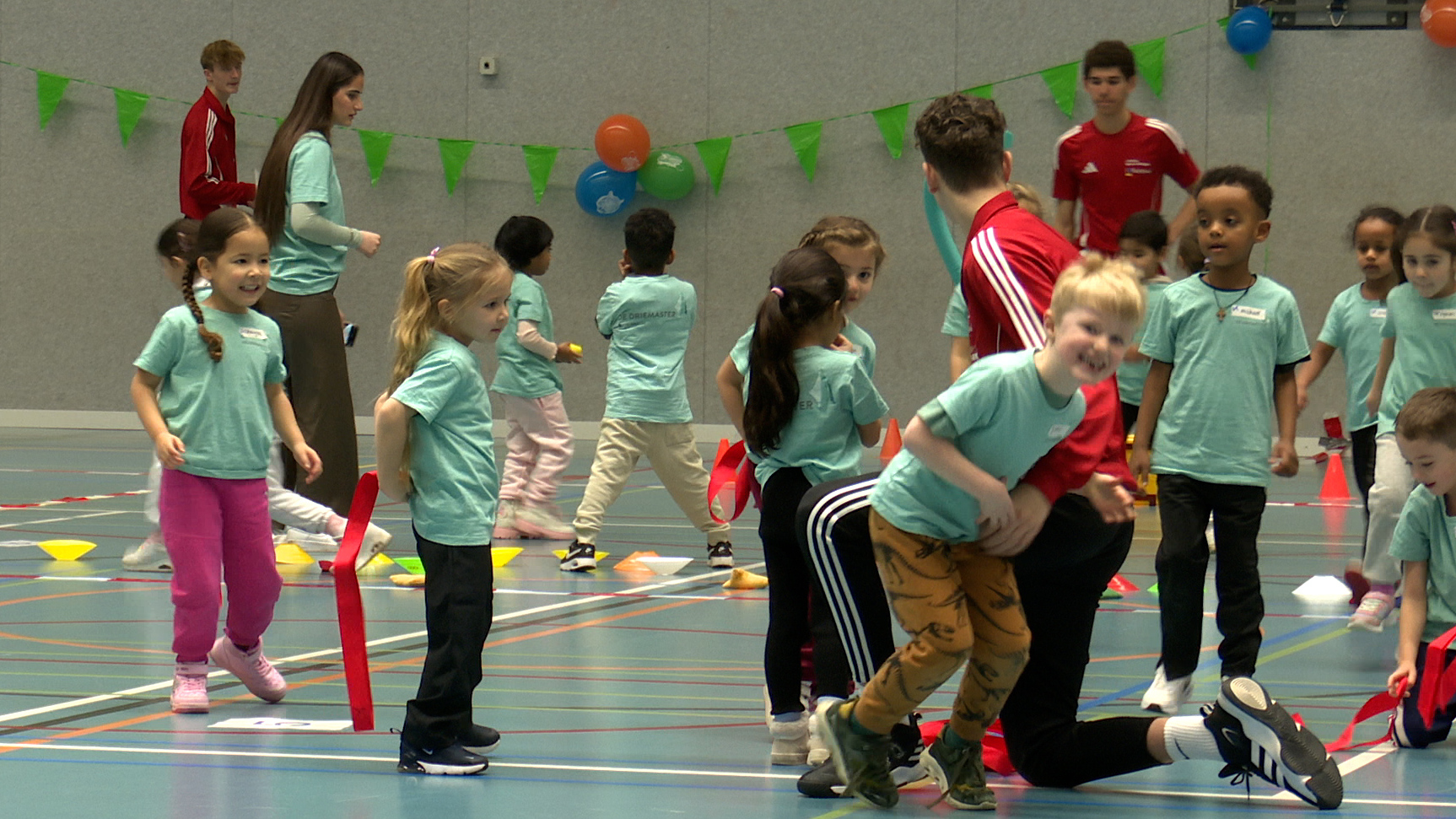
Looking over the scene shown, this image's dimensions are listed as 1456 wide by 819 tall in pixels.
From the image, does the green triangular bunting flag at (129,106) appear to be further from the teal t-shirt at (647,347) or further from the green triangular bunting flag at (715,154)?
the teal t-shirt at (647,347)

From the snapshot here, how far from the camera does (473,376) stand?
3.87 meters

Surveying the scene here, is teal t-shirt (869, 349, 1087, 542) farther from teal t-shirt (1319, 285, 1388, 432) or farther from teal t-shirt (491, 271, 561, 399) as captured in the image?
teal t-shirt (491, 271, 561, 399)

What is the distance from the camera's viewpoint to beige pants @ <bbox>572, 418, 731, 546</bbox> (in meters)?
7.44

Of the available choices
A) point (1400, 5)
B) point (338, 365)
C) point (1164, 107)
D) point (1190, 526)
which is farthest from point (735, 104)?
point (1190, 526)

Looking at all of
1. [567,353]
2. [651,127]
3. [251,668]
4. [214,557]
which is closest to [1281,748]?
[251,668]

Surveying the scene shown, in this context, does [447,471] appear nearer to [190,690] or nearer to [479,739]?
[479,739]

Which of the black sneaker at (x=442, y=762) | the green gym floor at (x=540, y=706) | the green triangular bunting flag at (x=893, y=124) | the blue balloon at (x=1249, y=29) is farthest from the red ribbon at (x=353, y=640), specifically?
the blue balloon at (x=1249, y=29)

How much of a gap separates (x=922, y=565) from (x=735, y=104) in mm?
11029

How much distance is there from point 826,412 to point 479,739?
1.08m

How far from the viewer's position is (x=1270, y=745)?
3340 mm

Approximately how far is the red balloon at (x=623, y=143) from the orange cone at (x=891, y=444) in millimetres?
3099

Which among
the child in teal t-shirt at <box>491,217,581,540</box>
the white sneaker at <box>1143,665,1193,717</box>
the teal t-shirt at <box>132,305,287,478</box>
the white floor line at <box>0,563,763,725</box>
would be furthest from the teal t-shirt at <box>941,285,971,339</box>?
the teal t-shirt at <box>132,305,287,478</box>

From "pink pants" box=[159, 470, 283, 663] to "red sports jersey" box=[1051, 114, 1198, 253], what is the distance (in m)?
4.14

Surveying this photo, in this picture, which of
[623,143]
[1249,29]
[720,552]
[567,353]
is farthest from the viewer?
[623,143]
